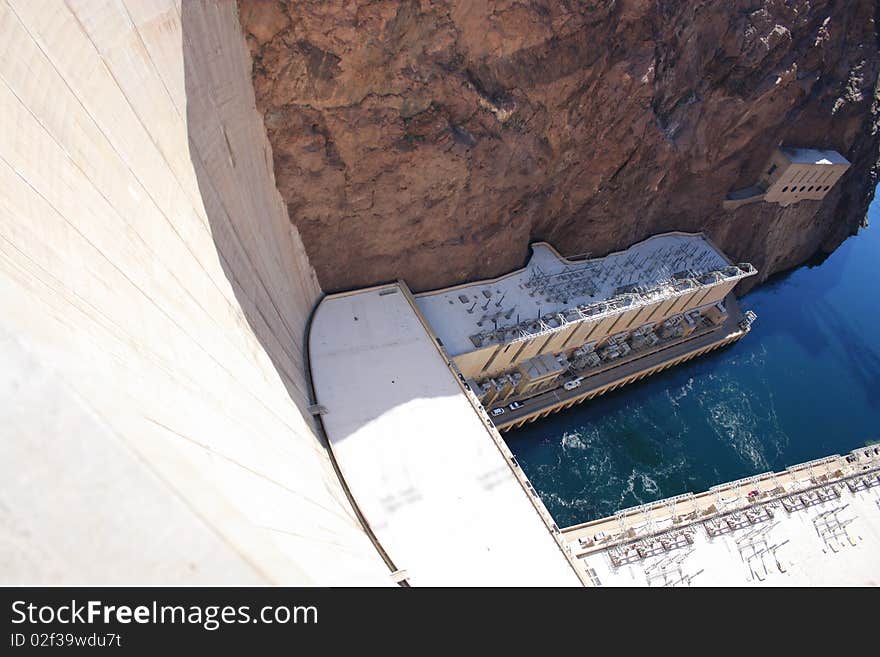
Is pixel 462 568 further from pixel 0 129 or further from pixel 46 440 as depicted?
pixel 0 129

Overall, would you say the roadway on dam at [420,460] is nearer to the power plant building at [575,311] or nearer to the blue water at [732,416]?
the power plant building at [575,311]

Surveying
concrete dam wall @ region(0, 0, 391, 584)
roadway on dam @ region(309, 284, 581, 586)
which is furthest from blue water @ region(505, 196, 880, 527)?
concrete dam wall @ region(0, 0, 391, 584)

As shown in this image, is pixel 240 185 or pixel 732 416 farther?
pixel 732 416

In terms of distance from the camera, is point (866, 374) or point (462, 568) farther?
point (866, 374)

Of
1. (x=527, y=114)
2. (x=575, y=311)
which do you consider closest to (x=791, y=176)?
(x=575, y=311)

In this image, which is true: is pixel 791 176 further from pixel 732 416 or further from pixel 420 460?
pixel 420 460

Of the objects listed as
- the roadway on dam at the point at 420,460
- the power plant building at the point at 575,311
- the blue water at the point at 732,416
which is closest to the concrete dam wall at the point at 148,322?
the roadway on dam at the point at 420,460
